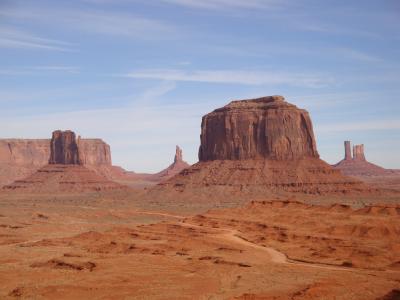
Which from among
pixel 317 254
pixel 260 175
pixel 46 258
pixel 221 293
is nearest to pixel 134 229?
pixel 46 258

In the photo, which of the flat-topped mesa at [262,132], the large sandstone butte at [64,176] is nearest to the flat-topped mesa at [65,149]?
the large sandstone butte at [64,176]

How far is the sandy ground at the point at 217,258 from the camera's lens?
1216 inches

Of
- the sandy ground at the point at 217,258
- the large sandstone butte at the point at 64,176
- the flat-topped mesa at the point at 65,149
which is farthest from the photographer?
the flat-topped mesa at the point at 65,149

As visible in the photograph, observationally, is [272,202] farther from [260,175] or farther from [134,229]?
[260,175]

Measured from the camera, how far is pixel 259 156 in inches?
4882

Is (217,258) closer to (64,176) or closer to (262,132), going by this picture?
(262,132)

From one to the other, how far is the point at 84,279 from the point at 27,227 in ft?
115

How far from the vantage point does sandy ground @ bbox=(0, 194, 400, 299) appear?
1216 inches

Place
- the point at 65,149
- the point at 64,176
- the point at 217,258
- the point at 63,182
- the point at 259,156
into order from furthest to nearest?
the point at 65,149 → the point at 64,176 → the point at 63,182 → the point at 259,156 → the point at 217,258

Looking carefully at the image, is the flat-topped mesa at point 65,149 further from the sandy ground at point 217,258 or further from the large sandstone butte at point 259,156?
the sandy ground at point 217,258

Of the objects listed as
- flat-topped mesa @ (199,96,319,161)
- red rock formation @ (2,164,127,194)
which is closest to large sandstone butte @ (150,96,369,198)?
flat-topped mesa @ (199,96,319,161)

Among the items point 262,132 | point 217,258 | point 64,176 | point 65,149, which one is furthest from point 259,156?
point 217,258

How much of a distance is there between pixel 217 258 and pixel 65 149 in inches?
5151

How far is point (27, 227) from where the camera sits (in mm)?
66875
